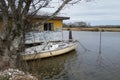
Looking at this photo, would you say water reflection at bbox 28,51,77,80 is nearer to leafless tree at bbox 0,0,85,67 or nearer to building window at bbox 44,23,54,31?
building window at bbox 44,23,54,31

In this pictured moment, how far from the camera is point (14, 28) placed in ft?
24.4

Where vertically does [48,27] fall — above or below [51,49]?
above

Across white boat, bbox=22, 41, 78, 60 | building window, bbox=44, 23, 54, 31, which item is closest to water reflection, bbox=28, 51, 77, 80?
white boat, bbox=22, 41, 78, 60

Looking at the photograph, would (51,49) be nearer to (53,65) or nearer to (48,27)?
(53,65)

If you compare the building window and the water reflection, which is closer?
the water reflection

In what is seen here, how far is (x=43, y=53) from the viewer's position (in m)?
18.0

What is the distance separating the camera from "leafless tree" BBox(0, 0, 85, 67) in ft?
24.2

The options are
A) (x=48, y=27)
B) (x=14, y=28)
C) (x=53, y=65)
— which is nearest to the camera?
(x=14, y=28)

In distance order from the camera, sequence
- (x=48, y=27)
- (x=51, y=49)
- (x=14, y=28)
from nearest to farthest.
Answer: (x=14, y=28)
(x=51, y=49)
(x=48, y=27)

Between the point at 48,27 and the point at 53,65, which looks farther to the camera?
the point at 48,27

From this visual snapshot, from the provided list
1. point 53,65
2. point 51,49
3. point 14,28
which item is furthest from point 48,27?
point 14,28

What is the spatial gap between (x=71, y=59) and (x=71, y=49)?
2.81 meters

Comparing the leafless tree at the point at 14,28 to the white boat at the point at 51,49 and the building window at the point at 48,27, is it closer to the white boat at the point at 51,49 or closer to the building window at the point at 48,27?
the white boat at the point at 51,49

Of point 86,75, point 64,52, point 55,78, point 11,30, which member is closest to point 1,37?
point 11,30
